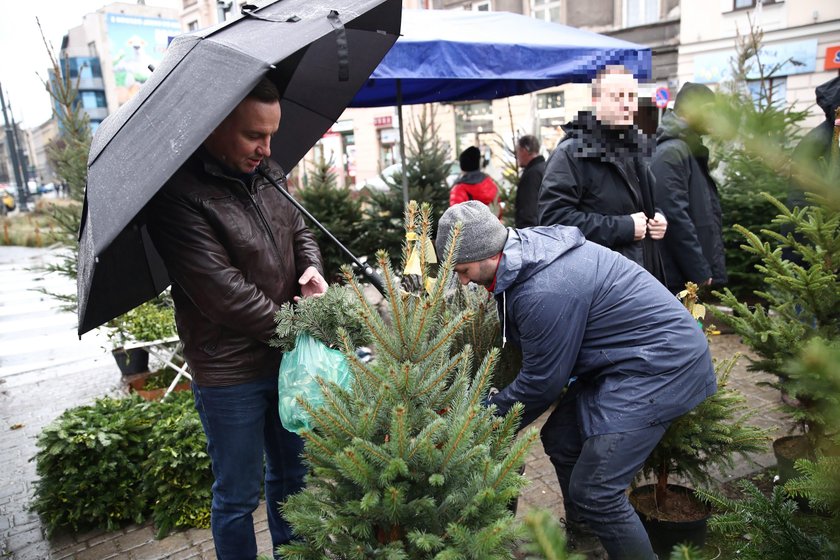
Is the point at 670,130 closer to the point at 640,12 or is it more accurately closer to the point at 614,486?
the point at 614,486

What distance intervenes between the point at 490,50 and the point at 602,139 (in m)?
1.85

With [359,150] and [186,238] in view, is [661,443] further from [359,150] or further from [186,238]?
[359,150]

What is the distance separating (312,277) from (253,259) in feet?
0.84

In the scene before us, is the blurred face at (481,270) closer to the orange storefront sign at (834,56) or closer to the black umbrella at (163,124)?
the black umbrella at (163,124)

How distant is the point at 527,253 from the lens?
216 cm

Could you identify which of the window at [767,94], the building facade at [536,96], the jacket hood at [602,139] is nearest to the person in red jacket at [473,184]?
the window at [767,94]

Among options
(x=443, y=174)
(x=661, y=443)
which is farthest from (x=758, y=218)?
(x=661, y=443)

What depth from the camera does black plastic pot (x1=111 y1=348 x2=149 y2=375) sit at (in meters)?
5.40

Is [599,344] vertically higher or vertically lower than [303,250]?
lower

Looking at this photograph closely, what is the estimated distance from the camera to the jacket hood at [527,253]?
2129 mm

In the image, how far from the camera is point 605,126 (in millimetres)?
2842

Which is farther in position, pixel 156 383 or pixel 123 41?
pixel 123 41

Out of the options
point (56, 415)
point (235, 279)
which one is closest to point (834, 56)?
point (235, 279)

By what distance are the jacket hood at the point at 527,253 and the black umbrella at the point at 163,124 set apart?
3.04 feet
